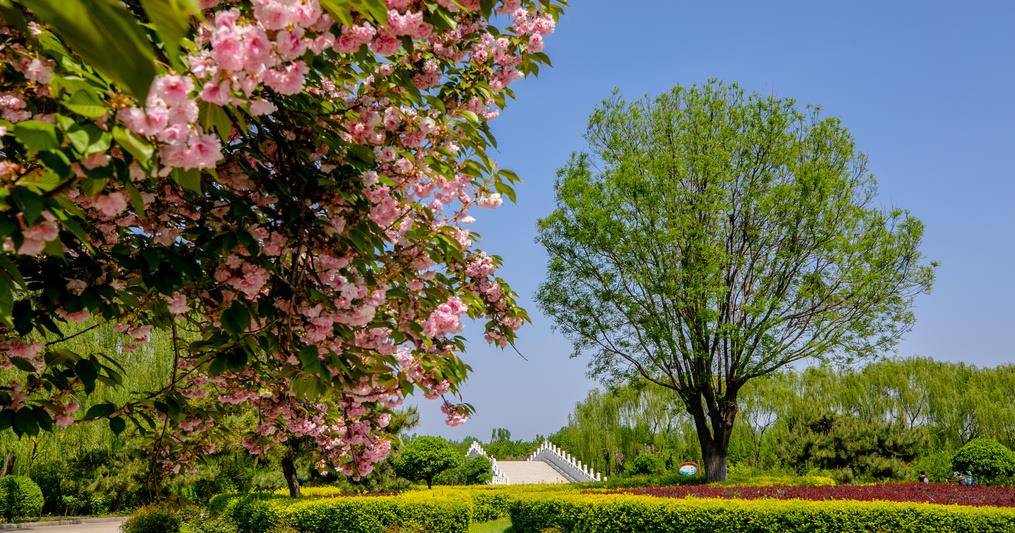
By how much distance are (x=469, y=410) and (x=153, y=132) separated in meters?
3.59

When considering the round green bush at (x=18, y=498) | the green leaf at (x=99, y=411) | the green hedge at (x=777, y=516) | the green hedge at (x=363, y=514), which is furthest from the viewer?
the round green bush at (x=18, y=498)

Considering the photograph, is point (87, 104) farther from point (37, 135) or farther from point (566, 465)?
point (566, 465)

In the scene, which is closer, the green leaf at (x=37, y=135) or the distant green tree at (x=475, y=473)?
the green leaf at (x=37, y=135)

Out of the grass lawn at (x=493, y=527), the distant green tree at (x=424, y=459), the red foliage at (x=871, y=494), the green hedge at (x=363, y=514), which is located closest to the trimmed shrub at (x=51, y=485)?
the distant green tree at (x=424, y=459)

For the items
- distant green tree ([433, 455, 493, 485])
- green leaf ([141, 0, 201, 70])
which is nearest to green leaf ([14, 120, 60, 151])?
green leaf ([141, 0, 201, 70])

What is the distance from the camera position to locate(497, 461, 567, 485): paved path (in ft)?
102

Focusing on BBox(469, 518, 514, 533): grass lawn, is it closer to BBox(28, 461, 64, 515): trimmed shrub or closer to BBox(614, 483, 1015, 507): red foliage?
BBox(614, 483, 1015, 507): red foliage

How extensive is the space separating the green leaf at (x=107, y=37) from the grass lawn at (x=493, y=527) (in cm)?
1478

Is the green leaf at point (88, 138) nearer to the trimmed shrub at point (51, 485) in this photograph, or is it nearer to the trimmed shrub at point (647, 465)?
the trimmed shrub at point (51, 485)

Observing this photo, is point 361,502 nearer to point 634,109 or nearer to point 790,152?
point 634,109

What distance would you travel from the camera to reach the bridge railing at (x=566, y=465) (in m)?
31.6

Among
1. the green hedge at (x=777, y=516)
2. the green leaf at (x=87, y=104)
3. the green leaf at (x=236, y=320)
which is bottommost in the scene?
the green hedge at (x=777, y=516)

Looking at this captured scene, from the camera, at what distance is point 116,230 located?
11.8ft

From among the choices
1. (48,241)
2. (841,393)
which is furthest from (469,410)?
(841,393)
